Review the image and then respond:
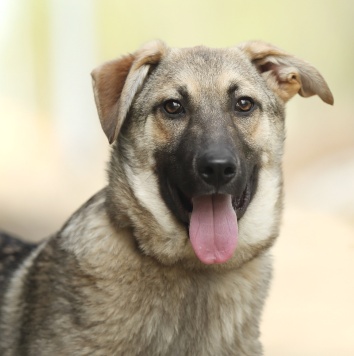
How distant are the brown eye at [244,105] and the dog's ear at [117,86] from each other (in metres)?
0.48

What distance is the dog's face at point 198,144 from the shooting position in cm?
370

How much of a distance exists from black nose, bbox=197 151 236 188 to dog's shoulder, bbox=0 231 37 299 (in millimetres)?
1394

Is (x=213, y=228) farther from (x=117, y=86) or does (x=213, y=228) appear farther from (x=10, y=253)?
(x=10, y=253)

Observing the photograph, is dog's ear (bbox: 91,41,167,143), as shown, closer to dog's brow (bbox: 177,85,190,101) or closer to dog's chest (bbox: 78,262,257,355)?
dog's brow (bbox: 177,85,190,101)

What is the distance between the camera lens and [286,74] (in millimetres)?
4113

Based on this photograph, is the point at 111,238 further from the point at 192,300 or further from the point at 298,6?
the point at 298,6

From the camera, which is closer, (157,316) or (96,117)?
(157,316)

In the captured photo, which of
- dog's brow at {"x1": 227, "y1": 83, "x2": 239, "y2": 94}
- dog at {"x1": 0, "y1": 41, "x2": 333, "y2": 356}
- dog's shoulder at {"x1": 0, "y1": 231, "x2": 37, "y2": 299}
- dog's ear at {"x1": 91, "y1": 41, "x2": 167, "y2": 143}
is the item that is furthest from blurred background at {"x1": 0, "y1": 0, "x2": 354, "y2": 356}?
dog's ear at {"x1": 91, "y1": 41, "x2": 167, "y2": 143}

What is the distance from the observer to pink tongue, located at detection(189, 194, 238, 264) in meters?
3.74

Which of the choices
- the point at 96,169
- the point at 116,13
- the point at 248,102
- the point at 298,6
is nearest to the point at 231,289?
the point at 248,102

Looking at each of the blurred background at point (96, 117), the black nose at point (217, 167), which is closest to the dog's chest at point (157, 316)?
the black nose at point (217, 167)

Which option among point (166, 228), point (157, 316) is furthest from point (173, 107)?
point (157, 316)

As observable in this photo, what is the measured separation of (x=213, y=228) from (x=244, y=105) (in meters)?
0.62

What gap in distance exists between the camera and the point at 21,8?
9.76m
